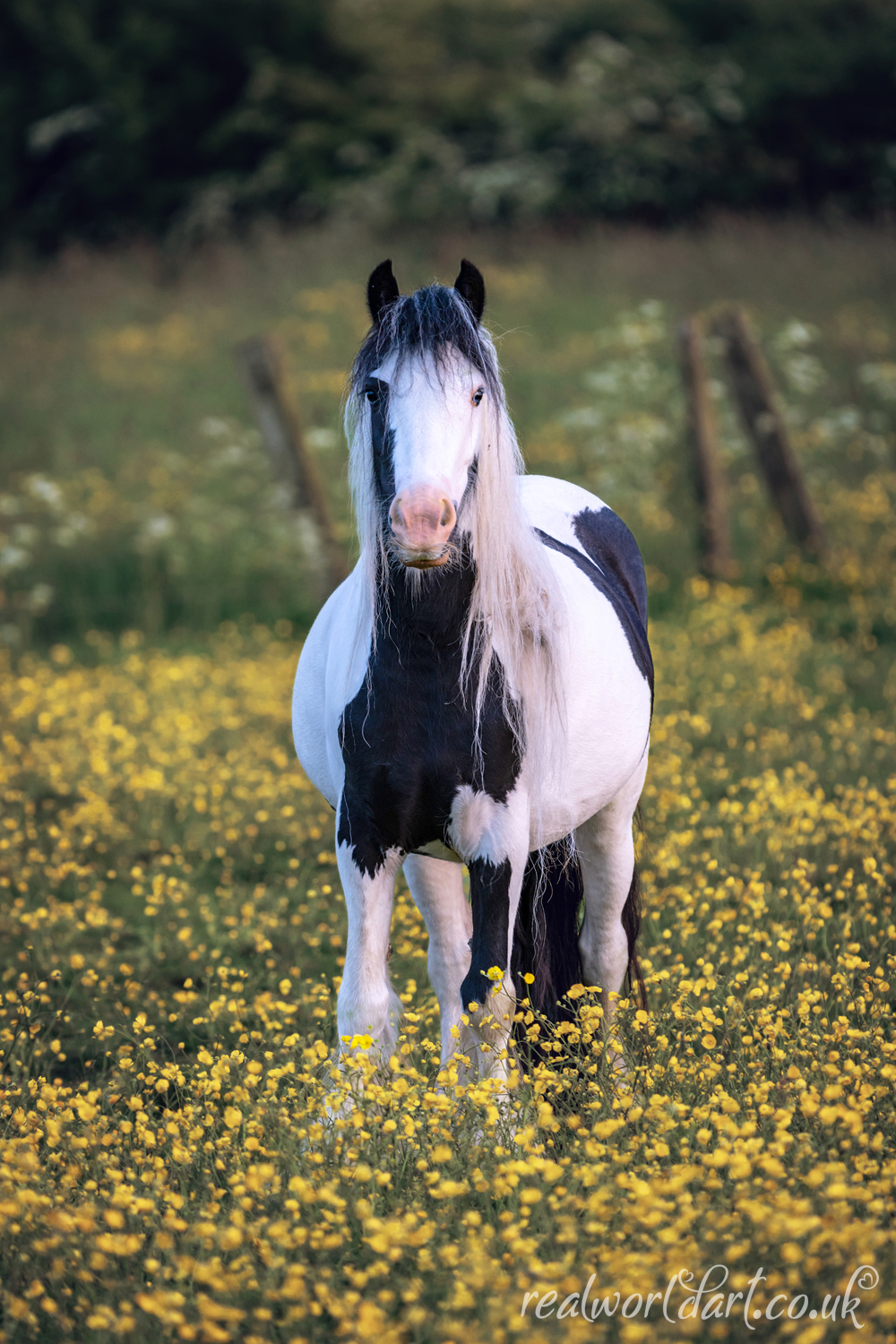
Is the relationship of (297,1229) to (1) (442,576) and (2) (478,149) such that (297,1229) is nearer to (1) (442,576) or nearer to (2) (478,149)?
(1) (442,576)

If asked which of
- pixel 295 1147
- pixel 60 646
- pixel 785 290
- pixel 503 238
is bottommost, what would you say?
pixel 295 1147

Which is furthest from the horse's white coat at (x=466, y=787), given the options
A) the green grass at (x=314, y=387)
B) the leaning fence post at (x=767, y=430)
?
the leaning fence post at (x=767, y=430)

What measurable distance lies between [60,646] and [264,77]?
18.7m

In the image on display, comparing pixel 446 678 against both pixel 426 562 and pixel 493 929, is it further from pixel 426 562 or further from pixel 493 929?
pixel 493 929

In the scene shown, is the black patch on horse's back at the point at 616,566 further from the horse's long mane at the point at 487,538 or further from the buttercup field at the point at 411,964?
the buttercup field at the point at 411,964

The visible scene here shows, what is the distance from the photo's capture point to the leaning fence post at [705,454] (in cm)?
995

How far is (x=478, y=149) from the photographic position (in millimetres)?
23609

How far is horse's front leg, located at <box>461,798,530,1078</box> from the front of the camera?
3072mm

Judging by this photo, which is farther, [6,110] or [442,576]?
[6,110]

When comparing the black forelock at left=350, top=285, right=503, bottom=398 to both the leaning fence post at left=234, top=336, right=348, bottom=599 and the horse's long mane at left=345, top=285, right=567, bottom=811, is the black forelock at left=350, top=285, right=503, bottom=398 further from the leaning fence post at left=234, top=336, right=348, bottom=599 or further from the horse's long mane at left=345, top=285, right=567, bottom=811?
the leaning fence post at left=234, top=336, right=348, bottom=599

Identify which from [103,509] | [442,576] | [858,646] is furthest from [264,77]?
[442,576]

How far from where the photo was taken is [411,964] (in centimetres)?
453

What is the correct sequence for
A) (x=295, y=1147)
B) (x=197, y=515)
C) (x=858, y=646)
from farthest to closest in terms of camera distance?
(x=197, y=515), (x=858, y=646), (x=295, y=1147)

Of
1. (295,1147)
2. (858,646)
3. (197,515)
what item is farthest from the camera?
(197,515)
